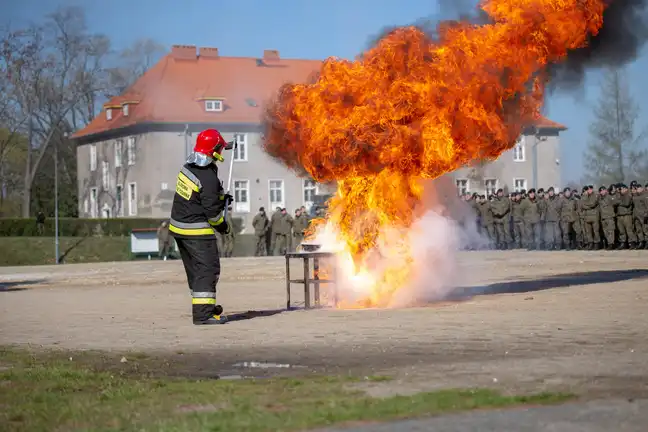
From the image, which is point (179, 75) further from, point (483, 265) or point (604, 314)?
point (604, 314)

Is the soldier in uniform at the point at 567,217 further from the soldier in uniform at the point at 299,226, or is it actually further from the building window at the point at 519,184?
the building window at the point at 519,184

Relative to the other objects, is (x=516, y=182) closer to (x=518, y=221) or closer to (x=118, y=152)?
(x=118, y=152)

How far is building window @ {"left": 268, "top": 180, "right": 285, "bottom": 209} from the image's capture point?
239ft

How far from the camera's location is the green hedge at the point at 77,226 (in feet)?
169

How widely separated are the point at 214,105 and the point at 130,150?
9001mm

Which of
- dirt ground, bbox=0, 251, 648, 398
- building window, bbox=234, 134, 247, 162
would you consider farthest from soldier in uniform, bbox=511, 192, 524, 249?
building window, bbox=234, 134, 247, 162

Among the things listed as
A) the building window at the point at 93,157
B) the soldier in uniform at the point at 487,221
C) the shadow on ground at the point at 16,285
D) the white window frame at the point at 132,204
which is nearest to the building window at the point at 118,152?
the white window frame at the point at 132,204

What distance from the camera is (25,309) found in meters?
15.9

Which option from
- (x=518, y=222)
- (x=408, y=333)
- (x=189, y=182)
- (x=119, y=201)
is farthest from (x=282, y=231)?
→ (x=119, y=201)

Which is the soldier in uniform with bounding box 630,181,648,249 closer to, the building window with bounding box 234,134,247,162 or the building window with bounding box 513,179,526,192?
the building window with bounding box 234,134,247,162

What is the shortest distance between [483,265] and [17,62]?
120 ft

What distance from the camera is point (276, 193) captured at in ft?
240

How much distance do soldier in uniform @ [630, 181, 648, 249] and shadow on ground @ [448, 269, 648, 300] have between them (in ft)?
39.0

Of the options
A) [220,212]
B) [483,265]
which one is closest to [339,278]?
[220,212]
